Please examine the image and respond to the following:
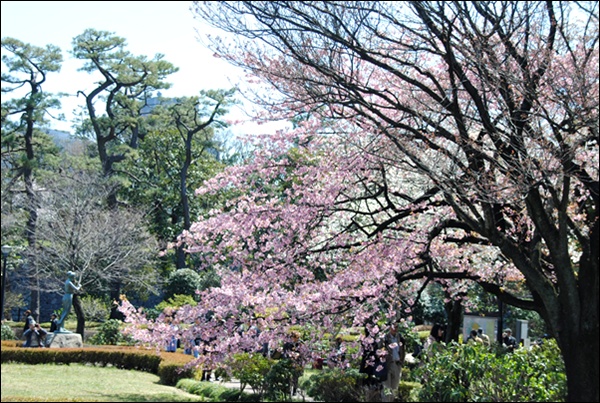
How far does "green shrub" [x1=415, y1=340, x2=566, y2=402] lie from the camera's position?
8.70 metres

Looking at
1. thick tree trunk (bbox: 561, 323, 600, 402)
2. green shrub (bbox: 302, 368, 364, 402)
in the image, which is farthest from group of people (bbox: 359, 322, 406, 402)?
thick tree trunk (bbox: 561, 323, 600, 402)

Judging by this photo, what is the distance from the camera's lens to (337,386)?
1353cm

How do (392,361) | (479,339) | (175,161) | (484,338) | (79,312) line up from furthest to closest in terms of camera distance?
(175,161) → (79,312) → (484,338) → (392,361) → (479,339)

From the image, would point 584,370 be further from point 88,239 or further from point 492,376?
point 88,239

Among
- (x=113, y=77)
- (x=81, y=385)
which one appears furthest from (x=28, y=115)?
(x=81, y=385)

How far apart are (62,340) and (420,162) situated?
15683 millimetres

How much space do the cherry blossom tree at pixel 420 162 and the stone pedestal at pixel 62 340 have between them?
10.4 metres

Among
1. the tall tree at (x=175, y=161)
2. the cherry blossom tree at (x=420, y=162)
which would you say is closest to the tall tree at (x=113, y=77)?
the tall tree at (x=175, y=161)

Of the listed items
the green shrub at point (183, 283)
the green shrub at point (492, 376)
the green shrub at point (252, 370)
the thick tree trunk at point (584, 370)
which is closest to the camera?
the thick tree trunk at point (584, 370)

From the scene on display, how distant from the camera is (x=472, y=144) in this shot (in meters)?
8.34

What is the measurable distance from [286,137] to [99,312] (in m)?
23.3

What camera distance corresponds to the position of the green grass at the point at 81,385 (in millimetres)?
12078

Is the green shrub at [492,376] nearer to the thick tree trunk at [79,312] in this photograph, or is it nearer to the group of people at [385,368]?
the group of people at [385,368]

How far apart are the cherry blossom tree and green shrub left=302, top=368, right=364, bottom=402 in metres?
2.24
